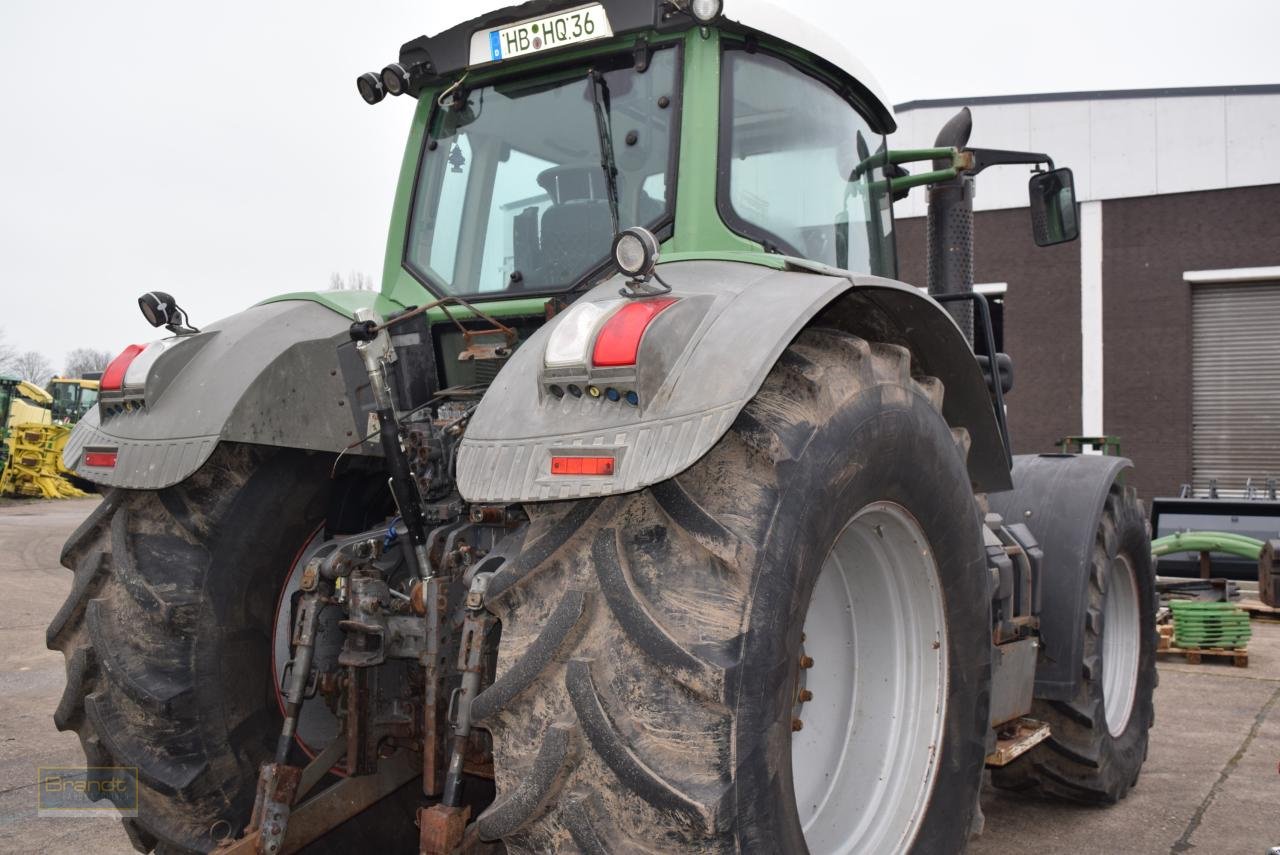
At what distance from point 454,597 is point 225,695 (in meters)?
0.82

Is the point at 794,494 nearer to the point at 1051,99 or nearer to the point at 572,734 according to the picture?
the point at 572,734

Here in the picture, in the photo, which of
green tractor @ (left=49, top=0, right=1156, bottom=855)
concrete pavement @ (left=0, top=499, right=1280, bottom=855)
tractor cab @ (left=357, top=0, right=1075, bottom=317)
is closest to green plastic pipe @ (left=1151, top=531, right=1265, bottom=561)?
concrete pavement @ (left=0, top=499, right=1280, bottom=855)

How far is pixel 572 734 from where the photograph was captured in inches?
77.2

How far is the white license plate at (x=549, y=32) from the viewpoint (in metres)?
3.10

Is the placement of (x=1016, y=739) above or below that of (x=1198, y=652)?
above

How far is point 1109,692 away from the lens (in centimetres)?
486

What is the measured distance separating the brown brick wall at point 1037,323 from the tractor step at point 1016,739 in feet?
55.5

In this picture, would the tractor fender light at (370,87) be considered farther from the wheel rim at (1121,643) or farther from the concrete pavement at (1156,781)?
the wheel rim at (1121,643)

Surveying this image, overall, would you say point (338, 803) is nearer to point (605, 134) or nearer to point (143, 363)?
point (143, 363)

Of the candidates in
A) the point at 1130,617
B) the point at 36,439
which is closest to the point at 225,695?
the point at 1130,617

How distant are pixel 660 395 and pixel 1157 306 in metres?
19.8

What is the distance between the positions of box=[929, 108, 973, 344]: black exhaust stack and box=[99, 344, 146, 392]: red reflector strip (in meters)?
2.85

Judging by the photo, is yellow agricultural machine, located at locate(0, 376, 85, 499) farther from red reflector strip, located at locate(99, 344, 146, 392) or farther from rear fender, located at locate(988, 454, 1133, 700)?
rear fender, located at locate(988, 454, 1133, 700)

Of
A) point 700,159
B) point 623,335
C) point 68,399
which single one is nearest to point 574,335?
point 623,335
